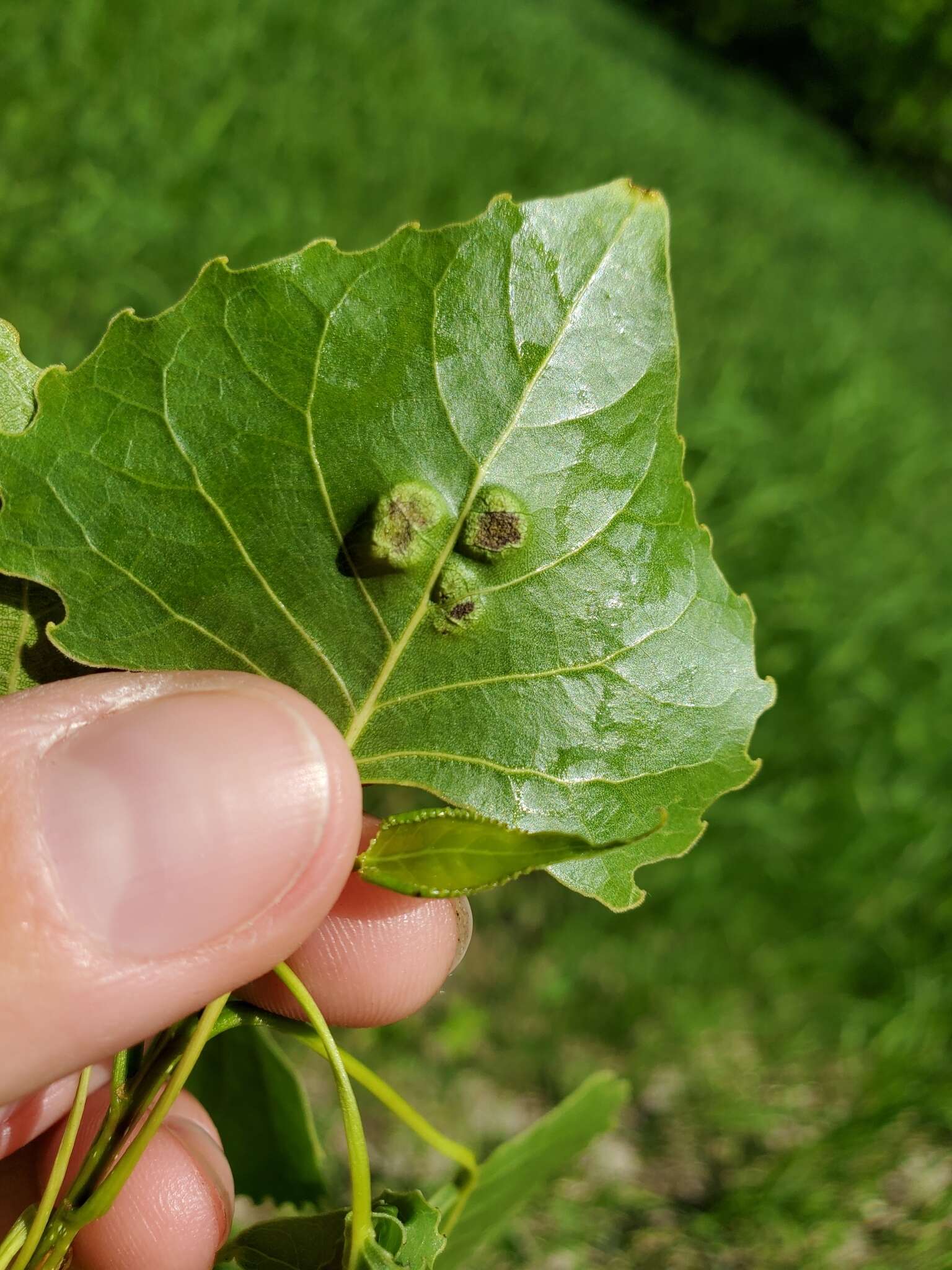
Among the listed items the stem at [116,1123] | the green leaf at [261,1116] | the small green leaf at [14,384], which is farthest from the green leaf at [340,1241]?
the small green leaf at [14,384]

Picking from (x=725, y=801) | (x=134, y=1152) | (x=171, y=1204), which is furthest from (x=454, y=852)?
(x=725, y=801)

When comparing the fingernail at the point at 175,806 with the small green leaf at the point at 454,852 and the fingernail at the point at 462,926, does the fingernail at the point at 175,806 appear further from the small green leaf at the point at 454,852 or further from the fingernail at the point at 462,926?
the fingernail at the point at 462,926

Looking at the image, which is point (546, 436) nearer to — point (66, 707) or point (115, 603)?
point (115, 603)

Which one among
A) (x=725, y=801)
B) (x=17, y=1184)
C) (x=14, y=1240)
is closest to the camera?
(x=14, y=1240)

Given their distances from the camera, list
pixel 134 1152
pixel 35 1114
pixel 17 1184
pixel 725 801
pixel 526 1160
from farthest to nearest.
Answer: pixel 725 801 → pixel 17 1184 → pixel 35 1114 → pixel 526 1160 → pixel 134 1152

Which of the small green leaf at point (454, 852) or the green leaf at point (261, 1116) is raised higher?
the small green leaf at point (454, 852)

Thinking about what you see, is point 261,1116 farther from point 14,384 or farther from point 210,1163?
point 14,384

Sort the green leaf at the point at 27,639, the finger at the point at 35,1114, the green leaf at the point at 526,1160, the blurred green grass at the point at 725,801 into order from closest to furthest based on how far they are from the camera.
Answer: the green leaf at the point at 27,639 → the green leaf at the point at 526,1160 → the finger at the point at 35,1114 → the blurred green grass at the point at 725,801

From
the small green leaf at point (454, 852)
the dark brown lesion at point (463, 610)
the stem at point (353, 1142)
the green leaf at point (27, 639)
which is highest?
the dark brown lesion at point (463, 610)
